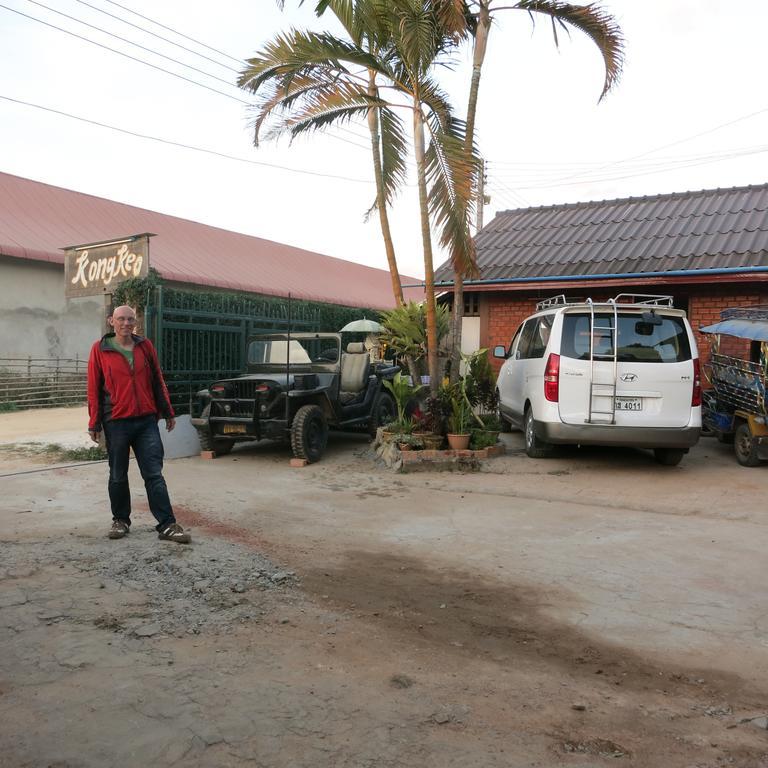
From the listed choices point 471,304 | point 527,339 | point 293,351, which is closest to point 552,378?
point 527,339

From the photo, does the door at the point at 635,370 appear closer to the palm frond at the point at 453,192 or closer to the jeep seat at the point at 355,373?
the palm frond at the point at 453,192

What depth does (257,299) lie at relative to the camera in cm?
1257

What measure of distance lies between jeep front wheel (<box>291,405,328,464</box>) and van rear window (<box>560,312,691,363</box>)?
3.37m

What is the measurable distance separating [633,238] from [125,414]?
1112 cm

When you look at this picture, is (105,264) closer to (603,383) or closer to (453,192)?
(453,192)

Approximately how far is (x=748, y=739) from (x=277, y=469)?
6.95 m

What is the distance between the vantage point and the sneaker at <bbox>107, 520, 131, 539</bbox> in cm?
553

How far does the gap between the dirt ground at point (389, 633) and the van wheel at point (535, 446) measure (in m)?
1.89

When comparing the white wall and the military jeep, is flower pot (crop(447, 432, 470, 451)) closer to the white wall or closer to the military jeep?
the military jeep

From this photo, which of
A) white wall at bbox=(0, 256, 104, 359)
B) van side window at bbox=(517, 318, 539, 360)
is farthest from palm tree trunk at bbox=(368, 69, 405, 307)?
white wall at bbox=(0, 256, 104, 359)

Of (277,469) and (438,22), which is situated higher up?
(438,22)

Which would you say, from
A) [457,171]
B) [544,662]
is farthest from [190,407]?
[544,662]

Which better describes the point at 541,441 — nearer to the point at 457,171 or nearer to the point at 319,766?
the point at 457,171

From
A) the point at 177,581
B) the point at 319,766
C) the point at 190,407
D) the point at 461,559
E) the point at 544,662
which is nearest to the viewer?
the point at 319,766
